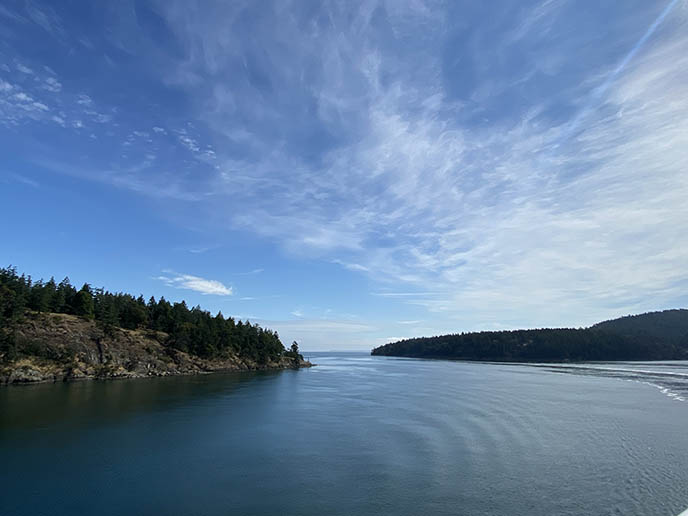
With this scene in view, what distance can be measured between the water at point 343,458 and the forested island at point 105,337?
34.6 m

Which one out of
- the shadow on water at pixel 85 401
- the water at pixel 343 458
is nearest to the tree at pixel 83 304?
the shadow on water at pixel 85 401

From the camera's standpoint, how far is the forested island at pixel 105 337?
290 feet

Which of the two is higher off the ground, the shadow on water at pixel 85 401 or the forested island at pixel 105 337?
the forested island at pixel 105 337

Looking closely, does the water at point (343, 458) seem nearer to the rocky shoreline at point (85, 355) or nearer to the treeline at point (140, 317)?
the rocky shoreline at point (85, 355)

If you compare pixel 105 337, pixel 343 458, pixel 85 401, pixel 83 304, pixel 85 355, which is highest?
pixel 83 304

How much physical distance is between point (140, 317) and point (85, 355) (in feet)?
109

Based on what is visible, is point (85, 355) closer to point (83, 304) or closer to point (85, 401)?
point (83, 304)

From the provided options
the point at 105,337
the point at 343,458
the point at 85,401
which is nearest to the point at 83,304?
the point at 105,337

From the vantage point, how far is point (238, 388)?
3440 inches

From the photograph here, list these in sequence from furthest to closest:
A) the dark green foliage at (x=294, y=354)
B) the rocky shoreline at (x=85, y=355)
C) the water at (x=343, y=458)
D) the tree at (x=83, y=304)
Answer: the dark green foliage at (x=294, y=354), the tree at (x=83, y=304), the rocky shoreline at (x=85, y=355), the water at (x=343, y=458)

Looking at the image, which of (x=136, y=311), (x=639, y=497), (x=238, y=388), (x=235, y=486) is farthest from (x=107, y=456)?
(x=136, y=311)

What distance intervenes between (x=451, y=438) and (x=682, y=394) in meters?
62.3

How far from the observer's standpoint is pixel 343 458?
32.1 m

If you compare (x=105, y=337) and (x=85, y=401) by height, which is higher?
(x=105, y=337)
